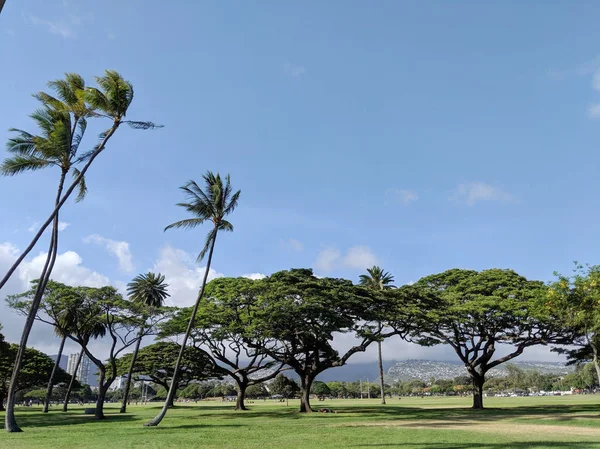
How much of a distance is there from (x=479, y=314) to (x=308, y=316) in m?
14.6

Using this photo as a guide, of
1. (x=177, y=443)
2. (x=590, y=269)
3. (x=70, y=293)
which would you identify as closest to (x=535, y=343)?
(x=590, y=269)

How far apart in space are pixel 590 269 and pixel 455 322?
1346cm

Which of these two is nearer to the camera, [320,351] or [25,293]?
[25,293]

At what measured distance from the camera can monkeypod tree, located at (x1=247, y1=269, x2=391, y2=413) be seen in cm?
3166

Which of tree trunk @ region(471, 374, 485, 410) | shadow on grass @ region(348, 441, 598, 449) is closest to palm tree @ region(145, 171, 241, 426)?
shadow on grass @ region(348, 441, 598, 449)

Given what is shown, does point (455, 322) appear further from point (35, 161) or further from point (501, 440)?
point (35, 161)

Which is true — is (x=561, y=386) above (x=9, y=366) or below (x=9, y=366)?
below

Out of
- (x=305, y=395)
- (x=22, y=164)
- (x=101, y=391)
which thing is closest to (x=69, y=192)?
(x=22, y=164)

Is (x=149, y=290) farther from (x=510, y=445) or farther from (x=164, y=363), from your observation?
(x=510, y=445)

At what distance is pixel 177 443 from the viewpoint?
16469 mm

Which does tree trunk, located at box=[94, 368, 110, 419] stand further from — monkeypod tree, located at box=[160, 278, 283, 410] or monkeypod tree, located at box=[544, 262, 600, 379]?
monkeypod tree, located at box=[544, 262, 600, 379]

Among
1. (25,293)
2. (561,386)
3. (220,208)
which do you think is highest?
(220,208)

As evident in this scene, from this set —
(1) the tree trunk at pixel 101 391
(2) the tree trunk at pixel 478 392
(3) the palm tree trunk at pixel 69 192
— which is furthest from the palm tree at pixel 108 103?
(2) the tree trunk at pixel 478 392

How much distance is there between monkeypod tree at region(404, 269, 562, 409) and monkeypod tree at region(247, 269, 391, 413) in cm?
430
